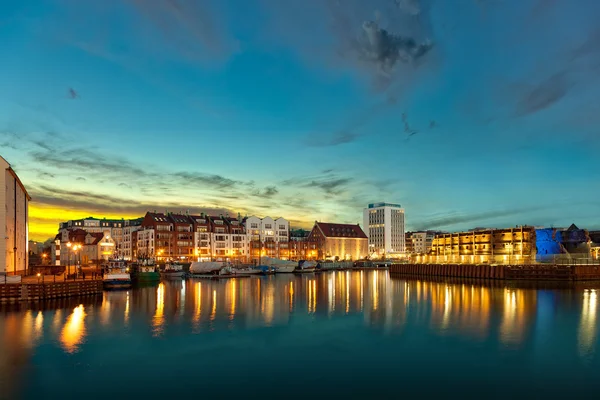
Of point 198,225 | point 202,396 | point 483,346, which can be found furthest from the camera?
point 198,225

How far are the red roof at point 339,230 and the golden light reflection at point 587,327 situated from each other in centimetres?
12996

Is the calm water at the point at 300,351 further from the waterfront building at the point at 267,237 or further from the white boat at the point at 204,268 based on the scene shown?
the waterfront building at the point at 267,237

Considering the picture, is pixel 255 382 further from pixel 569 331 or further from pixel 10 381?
pixel 569 331

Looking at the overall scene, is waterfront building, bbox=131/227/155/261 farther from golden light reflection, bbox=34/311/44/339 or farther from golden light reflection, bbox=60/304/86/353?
golden light reflection, bbox=60/304/86/353

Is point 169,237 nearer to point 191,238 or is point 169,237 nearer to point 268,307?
point 191,238

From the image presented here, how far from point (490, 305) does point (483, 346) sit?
20249mm

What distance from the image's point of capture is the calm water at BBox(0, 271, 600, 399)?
1966 cm

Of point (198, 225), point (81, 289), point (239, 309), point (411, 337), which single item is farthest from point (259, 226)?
point (411, 337)

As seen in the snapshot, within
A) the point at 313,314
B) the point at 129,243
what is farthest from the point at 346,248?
the point at 313,314

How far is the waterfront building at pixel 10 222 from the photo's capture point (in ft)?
166

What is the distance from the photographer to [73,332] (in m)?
31.2

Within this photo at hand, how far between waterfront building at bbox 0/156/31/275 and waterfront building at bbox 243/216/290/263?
86.3m

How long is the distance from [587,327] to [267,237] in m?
126

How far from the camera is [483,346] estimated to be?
88.6 feet
